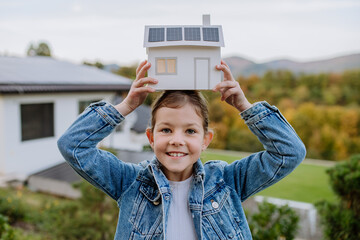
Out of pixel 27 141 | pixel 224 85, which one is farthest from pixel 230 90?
pixel 27 141

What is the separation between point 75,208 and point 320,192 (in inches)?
275

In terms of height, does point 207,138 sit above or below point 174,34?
below

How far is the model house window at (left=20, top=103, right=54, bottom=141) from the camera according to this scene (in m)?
7.72

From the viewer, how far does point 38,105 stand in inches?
316

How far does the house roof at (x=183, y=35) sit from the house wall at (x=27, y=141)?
6796 mm

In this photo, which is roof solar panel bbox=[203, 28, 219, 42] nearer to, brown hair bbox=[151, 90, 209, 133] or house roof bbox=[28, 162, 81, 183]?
brown hair bbox=[151, 90, 209, 133]

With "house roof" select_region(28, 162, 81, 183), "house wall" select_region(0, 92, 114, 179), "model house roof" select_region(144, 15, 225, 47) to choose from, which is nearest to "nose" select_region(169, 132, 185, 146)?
"model house roof" select_region(144, 15, 225, 47)

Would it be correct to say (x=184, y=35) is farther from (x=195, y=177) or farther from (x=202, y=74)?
(x=195, y=177)

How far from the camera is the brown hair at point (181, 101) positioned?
136 cm

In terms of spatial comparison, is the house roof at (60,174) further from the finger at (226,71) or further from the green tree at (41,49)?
the green tree at (41,49)

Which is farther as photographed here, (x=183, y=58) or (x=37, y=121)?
(x=37, y=121)

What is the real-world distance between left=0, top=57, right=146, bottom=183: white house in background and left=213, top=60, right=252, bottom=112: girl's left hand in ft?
18.3

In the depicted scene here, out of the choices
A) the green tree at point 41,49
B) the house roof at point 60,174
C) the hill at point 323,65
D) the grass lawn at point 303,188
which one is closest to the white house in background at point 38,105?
the house roof at point 60,174

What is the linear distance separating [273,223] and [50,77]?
23.8 feet
